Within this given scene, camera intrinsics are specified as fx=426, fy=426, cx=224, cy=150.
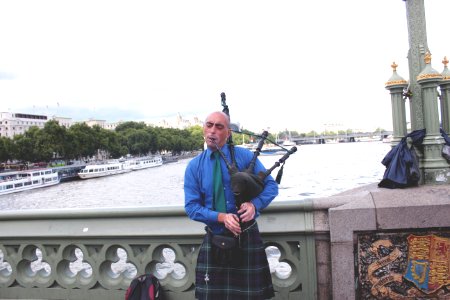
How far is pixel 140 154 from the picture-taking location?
5650 inches

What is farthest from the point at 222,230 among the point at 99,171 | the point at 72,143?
the point at 72,143

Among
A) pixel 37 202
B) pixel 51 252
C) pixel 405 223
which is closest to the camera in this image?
pixel 405 223

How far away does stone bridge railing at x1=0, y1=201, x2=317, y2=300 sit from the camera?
12.9ft

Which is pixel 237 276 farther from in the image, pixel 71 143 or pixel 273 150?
pixel 71 143

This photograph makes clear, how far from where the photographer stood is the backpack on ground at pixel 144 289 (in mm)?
3949

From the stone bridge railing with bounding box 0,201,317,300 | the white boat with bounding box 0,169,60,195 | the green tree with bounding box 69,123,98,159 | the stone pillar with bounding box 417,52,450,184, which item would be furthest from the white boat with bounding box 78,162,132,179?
the stone pillar with bounding box 417,52,450,184

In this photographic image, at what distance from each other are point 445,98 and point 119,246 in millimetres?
3979

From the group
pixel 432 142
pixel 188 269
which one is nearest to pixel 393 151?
pixel 432 142

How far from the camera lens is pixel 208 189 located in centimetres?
321

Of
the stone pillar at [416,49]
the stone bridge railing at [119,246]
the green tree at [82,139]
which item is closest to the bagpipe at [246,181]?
the stone bridge railing at [119,246]

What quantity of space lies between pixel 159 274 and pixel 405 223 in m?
2.42

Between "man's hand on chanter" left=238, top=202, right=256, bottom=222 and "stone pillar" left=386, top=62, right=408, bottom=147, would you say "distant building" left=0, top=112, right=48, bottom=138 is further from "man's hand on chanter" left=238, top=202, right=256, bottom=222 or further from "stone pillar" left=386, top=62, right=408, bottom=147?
"man's hand on chanter" left=238, top=202, right=256, bottom=222

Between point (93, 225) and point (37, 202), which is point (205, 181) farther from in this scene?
point (37, 202)

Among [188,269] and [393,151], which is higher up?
[393,151]
